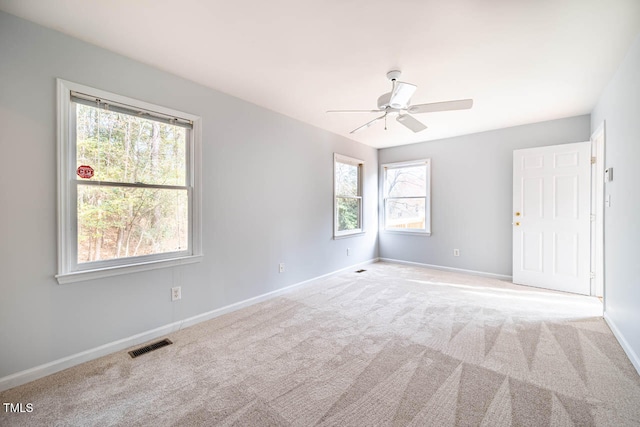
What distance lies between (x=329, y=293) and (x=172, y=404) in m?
2.34

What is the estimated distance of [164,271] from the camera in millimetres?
2613

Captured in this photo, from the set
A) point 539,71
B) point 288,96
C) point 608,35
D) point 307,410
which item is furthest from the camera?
point 288,96

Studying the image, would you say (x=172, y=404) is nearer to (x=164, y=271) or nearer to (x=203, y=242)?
(x=164, y=271)

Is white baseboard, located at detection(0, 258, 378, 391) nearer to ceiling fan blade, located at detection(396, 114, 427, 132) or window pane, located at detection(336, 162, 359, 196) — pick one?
window pane, located at detection(336, 162, 359, 196)

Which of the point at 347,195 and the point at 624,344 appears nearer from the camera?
the point at 624,344

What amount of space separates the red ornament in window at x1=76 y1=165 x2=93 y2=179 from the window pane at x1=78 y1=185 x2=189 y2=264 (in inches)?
3.3

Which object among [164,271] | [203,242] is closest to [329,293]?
[203,242]

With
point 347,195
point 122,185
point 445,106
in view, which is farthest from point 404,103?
point 122,185

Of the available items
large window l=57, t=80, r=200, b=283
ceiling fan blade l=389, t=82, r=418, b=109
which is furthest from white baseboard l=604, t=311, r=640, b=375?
large window l=57, t=80, r=200, b=283

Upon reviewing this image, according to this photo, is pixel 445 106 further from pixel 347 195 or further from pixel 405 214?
pixel 405 214

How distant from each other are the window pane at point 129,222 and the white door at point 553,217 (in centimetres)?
468

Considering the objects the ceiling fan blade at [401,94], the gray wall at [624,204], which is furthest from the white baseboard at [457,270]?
the ceiling fan blade at [401,94]

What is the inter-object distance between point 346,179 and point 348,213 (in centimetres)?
65

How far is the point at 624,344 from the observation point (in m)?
2.26
